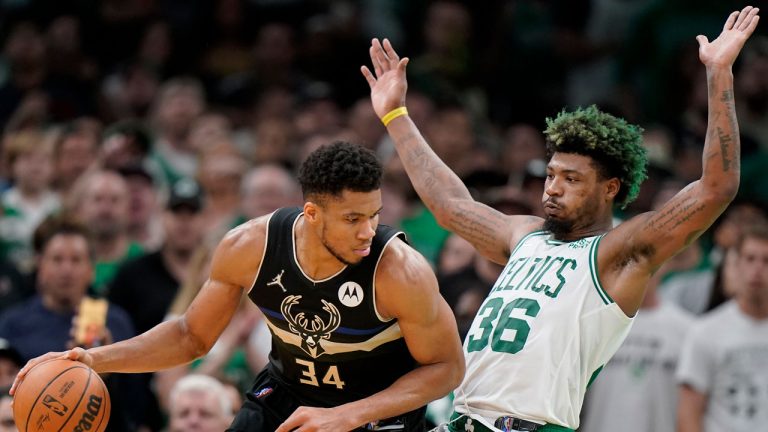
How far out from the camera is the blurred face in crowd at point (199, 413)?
852 cm

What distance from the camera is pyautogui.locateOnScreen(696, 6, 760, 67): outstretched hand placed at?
6484 mm

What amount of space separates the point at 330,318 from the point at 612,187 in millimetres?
1604

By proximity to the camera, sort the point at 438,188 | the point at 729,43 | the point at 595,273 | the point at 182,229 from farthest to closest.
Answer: the point at 182,229
the point at 438,188
the point at 595,273
the point at 729,43

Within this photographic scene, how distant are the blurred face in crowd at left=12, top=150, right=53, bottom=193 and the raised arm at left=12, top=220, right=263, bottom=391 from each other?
5570mm

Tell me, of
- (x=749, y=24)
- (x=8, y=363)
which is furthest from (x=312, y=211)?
(x=8, y=363)

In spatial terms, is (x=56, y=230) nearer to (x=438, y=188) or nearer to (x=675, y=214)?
(x=438, y=188)

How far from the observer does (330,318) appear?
655cm

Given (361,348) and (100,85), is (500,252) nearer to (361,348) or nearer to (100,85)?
(361,348)

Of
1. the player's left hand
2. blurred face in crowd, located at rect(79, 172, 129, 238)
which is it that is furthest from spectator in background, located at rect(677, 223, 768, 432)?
blurred face in crowd, located at rect(79, 172, 129, 238)

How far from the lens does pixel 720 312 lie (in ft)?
30.6

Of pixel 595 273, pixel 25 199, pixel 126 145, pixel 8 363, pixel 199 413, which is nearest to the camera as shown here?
pixel 595 273

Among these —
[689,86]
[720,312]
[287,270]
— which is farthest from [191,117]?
[287,270]

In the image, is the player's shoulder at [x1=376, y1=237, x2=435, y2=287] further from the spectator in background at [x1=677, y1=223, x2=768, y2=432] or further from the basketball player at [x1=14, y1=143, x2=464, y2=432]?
the spectator in background at [x1=677, y1=223, x2=768, y2=432]

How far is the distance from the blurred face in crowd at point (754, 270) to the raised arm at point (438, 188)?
227 centimetres
